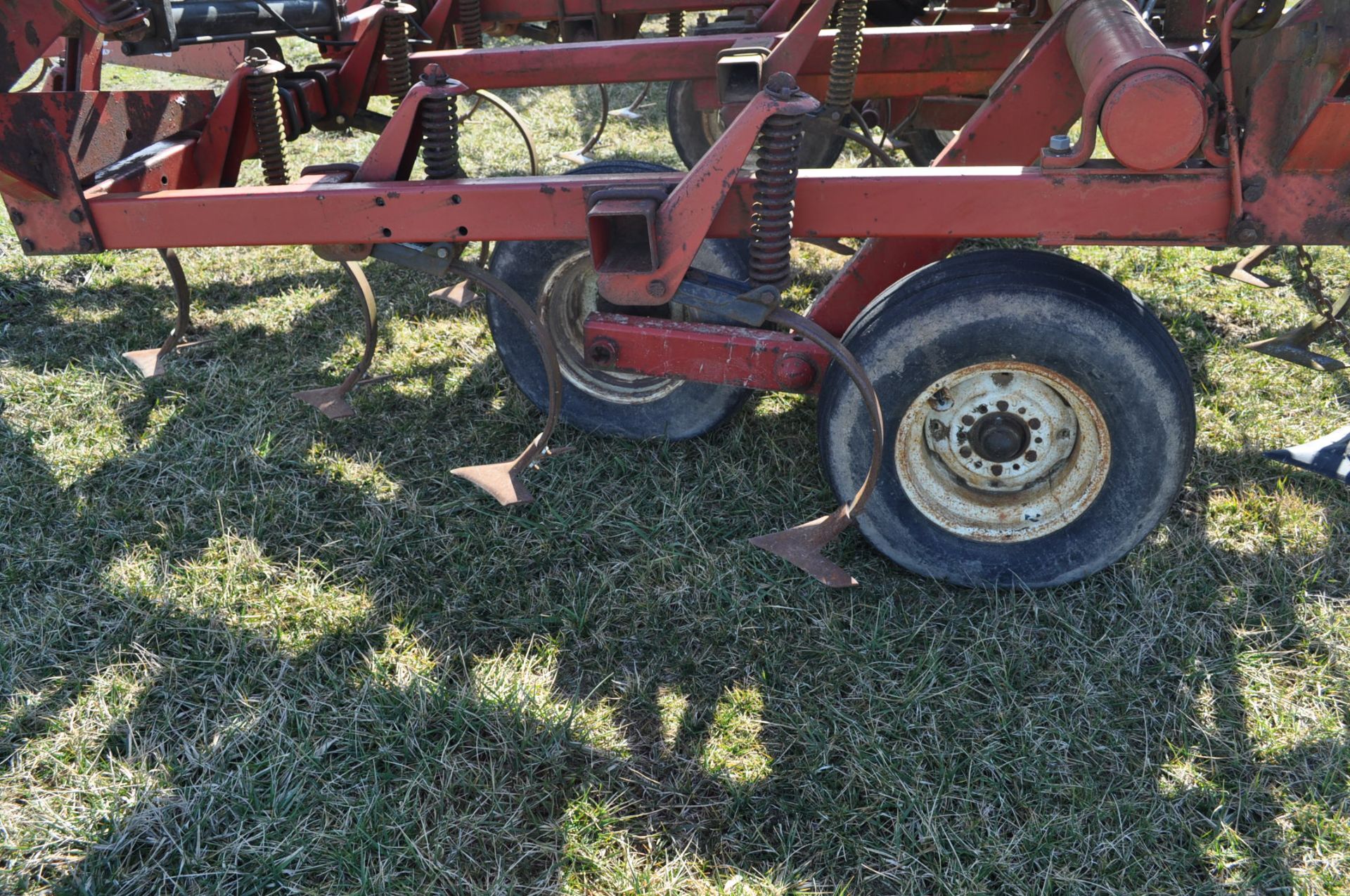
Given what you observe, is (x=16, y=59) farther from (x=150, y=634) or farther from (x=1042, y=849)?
(x=1042, y=849)

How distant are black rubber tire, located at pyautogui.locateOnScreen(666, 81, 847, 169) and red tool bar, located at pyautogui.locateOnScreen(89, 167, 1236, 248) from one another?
2374 mm

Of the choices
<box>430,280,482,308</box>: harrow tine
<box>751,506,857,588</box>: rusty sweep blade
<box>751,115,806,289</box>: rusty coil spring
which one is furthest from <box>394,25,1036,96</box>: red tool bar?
<box>751,506,857,588</box>: rusty sweep blade

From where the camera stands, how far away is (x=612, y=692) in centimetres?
236

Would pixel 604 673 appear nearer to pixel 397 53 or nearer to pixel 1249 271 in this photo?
pixel 397 53

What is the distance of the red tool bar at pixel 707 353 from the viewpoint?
259 centimetres

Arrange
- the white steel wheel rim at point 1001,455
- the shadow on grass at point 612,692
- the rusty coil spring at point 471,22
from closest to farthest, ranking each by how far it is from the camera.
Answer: the shadow on grass at point 612,692 → the white steel wheel rim at point 1001,455 → the rusty coil spring at point 471,22

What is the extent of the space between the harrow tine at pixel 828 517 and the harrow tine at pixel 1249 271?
2.26 meters

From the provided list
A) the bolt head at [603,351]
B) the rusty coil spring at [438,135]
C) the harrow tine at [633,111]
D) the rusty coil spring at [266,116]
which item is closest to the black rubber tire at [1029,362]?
the bolt head at [603,351]

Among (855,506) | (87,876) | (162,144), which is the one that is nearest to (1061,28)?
(855,506)

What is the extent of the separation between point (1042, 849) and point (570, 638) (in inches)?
46.1

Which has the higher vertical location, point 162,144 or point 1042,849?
point 162,144

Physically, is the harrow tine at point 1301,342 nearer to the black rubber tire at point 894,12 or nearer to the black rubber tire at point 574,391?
the black rubber tire at point 574,391

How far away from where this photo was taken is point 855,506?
246 cm

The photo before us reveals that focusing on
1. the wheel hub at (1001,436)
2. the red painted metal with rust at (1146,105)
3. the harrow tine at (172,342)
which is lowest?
the harrow tine at (172,342)
